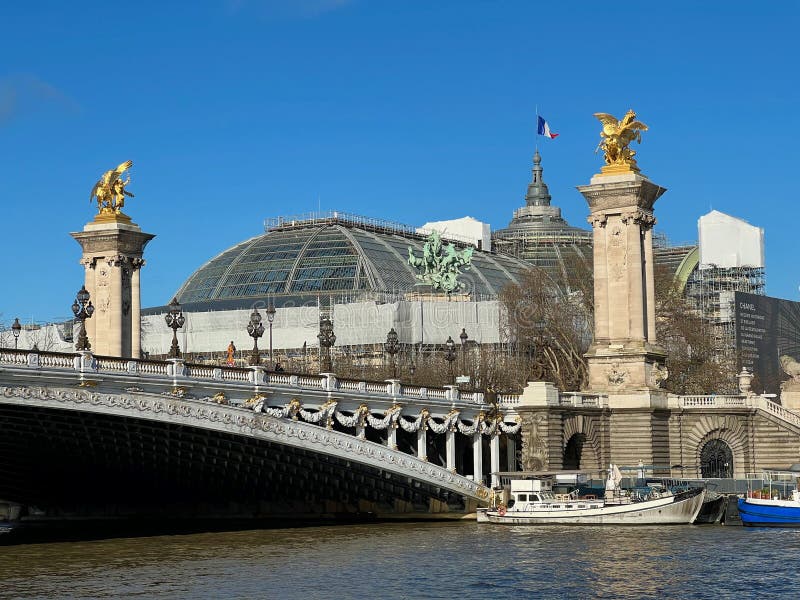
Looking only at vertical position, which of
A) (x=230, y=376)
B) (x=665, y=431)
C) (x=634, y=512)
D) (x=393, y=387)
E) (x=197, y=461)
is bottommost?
(x=634, y=512)

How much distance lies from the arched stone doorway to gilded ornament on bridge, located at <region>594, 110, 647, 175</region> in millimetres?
12458

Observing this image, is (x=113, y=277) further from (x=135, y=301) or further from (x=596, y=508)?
(x=596, y=508)

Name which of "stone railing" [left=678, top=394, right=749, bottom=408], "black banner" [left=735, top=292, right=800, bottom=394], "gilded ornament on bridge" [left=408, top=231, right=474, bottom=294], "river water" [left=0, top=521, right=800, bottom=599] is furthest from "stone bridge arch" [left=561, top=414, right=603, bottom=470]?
"gilded ornament on bridge" [left=408, top=231, right=474, bottom=294]

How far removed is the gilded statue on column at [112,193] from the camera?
260 feet

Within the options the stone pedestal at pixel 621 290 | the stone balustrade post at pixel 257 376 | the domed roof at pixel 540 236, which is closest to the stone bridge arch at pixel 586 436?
the stone pedestal at pixel 621 290

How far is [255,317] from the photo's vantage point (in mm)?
64938

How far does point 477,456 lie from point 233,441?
1486cm

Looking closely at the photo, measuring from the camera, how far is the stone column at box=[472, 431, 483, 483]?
71.2 m

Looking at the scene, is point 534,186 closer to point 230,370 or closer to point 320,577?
point 230,370

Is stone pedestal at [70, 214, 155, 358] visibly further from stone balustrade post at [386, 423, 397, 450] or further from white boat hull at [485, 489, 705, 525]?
white boat hull at [485, 489, 705, 525]

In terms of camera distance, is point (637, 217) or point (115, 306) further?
point (115, 306)

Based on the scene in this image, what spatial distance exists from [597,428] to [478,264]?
61.7 metres

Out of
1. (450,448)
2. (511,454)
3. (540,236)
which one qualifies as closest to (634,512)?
(450,448)

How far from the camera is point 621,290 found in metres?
77.4
